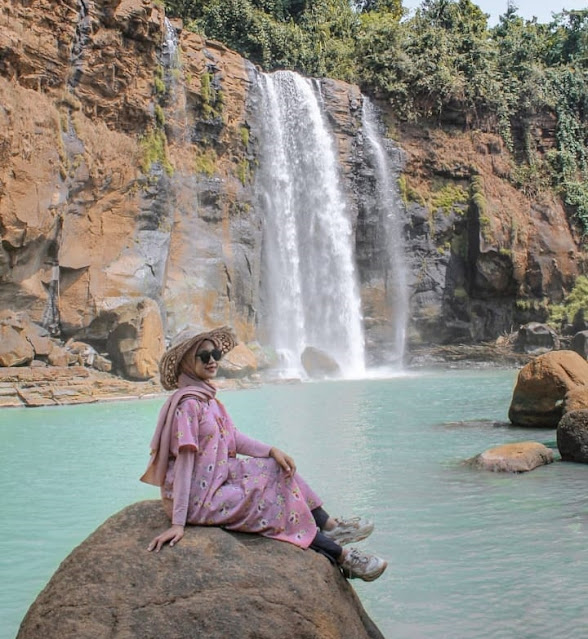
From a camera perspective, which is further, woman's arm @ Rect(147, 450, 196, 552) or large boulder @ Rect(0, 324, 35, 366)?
large boulder @ Rect(0, 324, 35, 366)

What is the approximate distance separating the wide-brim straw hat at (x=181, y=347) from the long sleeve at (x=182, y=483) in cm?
48

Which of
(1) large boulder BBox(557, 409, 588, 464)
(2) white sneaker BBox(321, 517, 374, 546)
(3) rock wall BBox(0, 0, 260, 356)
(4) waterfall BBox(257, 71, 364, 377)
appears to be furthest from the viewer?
(4) waterfall BBox(257, 71, 364, 377)

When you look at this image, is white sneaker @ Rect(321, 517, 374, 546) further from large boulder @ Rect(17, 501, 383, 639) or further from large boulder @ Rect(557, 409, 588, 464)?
large boulder @ Rect(557, 409, 588, 464)

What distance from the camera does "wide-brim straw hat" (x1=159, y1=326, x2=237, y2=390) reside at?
3.70m

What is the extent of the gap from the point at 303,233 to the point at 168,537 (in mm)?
27634

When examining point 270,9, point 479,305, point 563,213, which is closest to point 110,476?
point 479,305

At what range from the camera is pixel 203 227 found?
2727cm

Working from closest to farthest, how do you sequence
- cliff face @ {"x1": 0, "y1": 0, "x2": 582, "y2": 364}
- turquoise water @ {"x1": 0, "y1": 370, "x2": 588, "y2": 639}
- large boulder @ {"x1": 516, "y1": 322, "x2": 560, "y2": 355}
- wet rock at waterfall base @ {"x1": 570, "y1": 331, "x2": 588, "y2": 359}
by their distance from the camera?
1. turquoise water @ {"x1": 0, "y1": 370, "x2": 588, "y2": 639}
2. cliff face @ {"x1": 0, "y1": 0, "x2": 582, "y2": 364}
3. wet rock at waterfall base @ {"x1": 570, "y1": 331, "x2": 588, "y2": 359}
4. large boulder @ {"x1": 516, "y1": 322, "x2": 560, "y2": 355}

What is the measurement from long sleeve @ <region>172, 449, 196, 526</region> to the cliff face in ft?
57.5

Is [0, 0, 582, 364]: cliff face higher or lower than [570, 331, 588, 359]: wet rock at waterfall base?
higher

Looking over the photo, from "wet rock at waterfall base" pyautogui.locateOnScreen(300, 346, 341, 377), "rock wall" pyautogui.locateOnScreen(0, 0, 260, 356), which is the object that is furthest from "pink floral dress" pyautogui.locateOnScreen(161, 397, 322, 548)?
"wet rock at waterfall base" pyautogui.locateOnScreen(300, 346, 341, 377)

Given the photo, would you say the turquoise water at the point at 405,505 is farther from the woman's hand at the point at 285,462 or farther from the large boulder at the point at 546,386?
the woman's hand at the point at 285,462

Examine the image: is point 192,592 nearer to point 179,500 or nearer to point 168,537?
point 168,537

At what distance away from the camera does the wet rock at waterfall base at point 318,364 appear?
2775 centimetres
